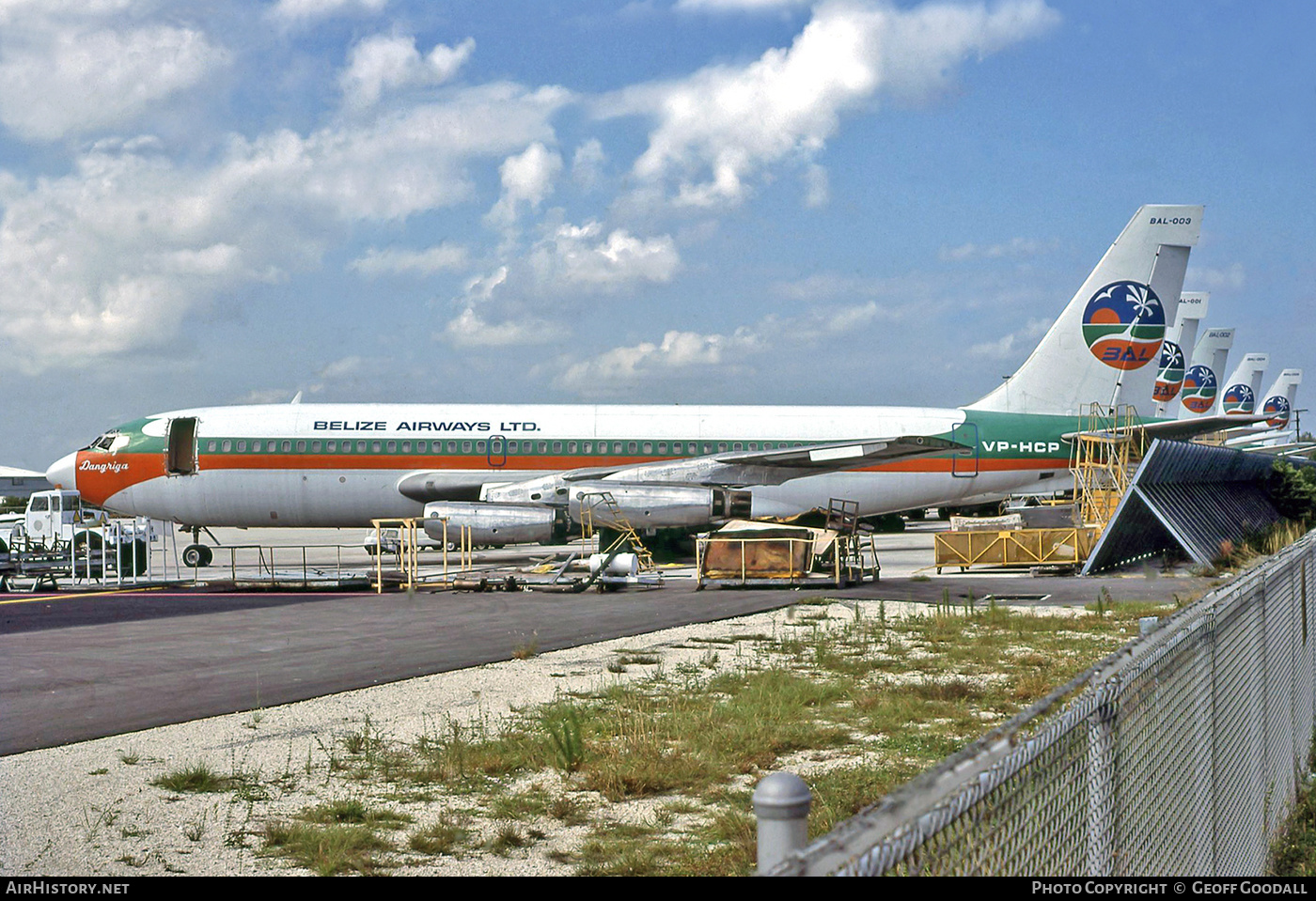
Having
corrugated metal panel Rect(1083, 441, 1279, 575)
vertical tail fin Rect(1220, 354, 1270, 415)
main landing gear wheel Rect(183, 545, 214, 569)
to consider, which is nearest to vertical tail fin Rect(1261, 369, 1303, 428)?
vertical tail fin Rect(1220, 354, 1270, 415)

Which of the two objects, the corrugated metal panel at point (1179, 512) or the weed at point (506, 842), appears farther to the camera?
the corrugated metal panel at point (1179, 512)

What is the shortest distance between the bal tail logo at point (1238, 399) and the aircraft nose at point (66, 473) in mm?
73476

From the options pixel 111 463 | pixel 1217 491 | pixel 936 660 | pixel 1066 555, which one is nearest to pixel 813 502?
pixel 1066 555

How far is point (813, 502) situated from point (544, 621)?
14.0m

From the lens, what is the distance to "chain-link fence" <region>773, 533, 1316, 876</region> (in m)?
2.60

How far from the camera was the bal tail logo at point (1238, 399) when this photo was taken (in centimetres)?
7775

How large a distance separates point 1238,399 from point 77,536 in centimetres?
7648

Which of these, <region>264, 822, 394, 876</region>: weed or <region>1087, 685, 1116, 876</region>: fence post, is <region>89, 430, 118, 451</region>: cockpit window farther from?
<region>1087, 685, 1116, 876</region>: fence post

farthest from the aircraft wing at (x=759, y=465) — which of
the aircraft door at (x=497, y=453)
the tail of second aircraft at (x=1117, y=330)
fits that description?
the tail of second aircraft at (x=1117, y=330)

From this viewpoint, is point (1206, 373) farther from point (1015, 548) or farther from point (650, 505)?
point (650, 505)

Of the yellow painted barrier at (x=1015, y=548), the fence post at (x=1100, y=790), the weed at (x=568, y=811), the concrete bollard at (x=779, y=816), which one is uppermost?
the concrete bollard at (x=779, y=816)

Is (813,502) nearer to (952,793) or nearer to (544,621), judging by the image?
(544,621)

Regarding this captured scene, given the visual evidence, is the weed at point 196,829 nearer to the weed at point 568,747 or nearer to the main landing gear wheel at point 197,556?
the weed at point 568,747

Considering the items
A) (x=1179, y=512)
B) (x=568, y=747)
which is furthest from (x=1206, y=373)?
(x=568, y=747)
